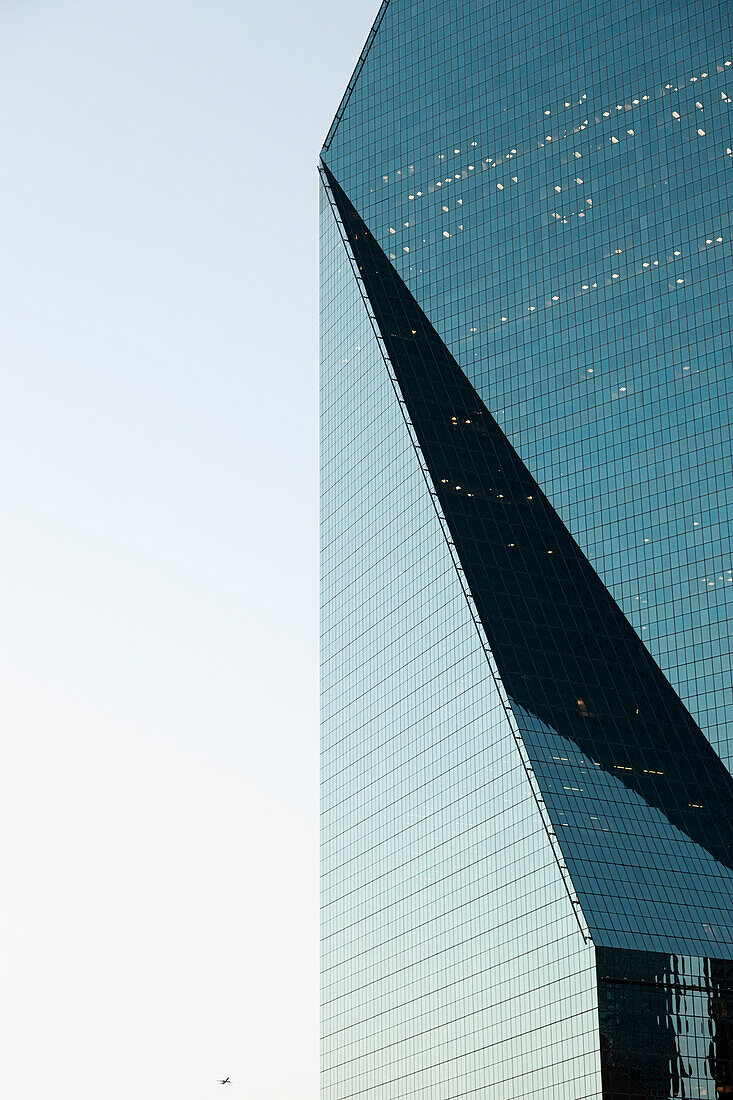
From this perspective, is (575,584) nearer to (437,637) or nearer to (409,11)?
(437,637)

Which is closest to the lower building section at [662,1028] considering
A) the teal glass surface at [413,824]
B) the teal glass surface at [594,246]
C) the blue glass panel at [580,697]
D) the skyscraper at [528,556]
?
the skyscraper at [528,556]

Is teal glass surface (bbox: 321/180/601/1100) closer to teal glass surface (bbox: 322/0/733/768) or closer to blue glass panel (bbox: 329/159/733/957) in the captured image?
blue glass panel (bbox: 329/159/733/957)

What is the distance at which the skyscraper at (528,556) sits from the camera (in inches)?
4230

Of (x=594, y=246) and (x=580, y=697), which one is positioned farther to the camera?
(x=594, y=246)

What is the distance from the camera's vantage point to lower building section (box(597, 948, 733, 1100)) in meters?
98.2

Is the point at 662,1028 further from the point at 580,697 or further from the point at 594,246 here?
the point at 594,246

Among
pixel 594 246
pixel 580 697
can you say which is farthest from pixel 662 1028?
pixel 594 246

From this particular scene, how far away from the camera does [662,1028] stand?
9950cm

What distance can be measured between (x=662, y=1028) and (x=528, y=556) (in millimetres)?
42809

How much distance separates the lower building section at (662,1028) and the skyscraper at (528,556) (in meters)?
0.20

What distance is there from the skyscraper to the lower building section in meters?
0.20

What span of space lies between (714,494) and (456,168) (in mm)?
46610

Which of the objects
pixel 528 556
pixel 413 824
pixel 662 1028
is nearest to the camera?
pixel 662 1028

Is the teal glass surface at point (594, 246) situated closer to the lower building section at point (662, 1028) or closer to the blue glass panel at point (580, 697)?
the blue glass panel at point (580, 697)
